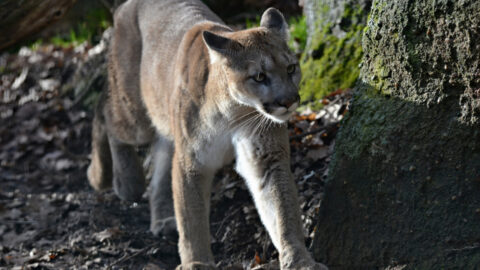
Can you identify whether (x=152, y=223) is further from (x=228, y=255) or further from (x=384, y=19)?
(x=384, y=19)

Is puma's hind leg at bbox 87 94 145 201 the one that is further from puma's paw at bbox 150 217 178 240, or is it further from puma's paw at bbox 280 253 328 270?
puma's paw at bbox 280 253 328 270

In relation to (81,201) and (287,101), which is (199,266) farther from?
(81,201)

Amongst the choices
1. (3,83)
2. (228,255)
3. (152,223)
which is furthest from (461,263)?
(3,83)

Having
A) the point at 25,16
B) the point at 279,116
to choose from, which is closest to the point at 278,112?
the point at 279,116

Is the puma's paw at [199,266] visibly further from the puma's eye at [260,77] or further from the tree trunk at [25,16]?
the tree trunk at [25,16]

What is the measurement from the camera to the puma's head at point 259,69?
139 inches

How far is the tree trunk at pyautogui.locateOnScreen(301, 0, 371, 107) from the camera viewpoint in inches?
201

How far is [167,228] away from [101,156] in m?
1.45

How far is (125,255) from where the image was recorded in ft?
15.1

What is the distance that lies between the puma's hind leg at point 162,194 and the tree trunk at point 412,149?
1.72 metres

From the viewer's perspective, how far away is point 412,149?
325 cm

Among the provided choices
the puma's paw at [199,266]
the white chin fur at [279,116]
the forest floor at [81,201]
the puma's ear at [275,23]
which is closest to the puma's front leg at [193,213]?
the puma's paw at [199,266]

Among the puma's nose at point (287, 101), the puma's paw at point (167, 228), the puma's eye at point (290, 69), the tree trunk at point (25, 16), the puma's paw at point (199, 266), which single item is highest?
the tree trunk at point (25, 16)

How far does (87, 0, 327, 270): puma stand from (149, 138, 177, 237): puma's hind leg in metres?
0.01
